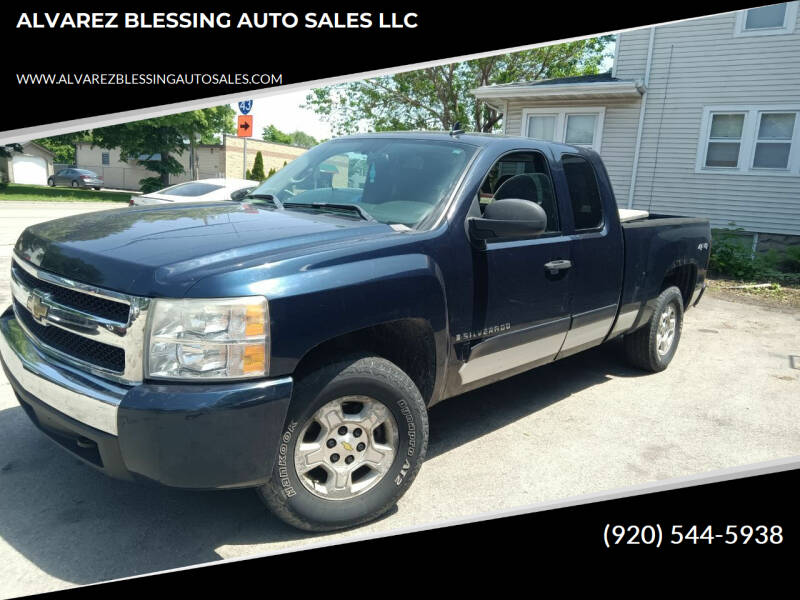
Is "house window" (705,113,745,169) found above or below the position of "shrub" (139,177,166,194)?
above

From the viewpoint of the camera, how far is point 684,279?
6199 millimetres

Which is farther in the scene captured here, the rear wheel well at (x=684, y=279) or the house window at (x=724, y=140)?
A: the house window at (x=724, y=140)

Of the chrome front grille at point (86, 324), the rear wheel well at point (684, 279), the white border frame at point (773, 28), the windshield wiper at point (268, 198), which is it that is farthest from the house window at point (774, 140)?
the chrome front grille at point (86, 324)

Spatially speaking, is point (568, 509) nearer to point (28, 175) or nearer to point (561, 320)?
point (561, 320)

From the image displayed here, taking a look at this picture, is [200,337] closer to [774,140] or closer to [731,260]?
[731,260]

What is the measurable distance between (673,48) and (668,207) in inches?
143

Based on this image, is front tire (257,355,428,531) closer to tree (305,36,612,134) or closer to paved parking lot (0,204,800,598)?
paved parking lot (0,204,800,598)

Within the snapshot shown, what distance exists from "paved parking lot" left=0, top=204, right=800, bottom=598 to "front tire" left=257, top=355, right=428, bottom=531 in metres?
0.16

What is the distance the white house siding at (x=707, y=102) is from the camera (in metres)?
13.5

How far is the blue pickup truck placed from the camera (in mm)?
2457

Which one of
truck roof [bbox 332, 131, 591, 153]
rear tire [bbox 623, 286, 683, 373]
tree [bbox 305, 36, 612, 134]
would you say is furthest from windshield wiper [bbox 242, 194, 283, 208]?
tree [bbox 305, 36, 612, 134]

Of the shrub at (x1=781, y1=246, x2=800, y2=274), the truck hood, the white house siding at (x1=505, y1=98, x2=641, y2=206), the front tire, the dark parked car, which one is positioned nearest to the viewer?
the truck hood

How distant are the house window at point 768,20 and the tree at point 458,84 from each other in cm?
1405

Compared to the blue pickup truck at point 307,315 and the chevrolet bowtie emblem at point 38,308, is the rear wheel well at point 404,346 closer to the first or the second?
the blue pickup truck at point 307,315
